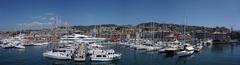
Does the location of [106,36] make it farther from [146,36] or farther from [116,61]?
[116,61]

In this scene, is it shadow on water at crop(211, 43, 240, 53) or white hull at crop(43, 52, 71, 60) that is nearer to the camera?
white hull at crop(43, 52, 71, 60)

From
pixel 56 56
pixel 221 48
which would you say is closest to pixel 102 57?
pixel 56 56

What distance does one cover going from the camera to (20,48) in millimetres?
65438

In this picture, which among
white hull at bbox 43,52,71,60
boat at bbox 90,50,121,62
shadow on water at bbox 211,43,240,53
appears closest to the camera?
boat at bbox 90,50,121,62

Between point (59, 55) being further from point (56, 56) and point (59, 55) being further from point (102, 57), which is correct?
point (102, 57)

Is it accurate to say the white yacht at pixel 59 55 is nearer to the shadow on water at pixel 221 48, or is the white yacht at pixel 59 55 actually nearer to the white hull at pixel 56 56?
the white hull at pixel 56 56

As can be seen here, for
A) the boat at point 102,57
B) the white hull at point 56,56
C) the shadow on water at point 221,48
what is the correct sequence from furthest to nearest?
the shadow on water at point 221,48 < the white hull at point 56,56 < the boat at point 102,57

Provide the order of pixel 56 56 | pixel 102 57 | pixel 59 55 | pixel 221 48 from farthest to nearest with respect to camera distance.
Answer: pixel 221 48, pixel 56 56, pixel 59 55, pixel 102 57

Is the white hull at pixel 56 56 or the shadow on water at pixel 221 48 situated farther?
the shadow on water at pixel 221 48

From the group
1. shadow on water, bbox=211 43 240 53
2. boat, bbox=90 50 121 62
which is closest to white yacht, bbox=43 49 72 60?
boat, bbox=90 50 121 62

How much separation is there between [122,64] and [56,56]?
336 inches

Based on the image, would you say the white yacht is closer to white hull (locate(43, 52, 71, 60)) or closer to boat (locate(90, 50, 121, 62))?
white hull (locate(43, 52, 71, 60))

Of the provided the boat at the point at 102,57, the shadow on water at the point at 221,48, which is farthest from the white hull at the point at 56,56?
the shadow on water at the point at 221,48

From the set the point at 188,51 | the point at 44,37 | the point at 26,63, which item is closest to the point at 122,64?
the point at 26,63
